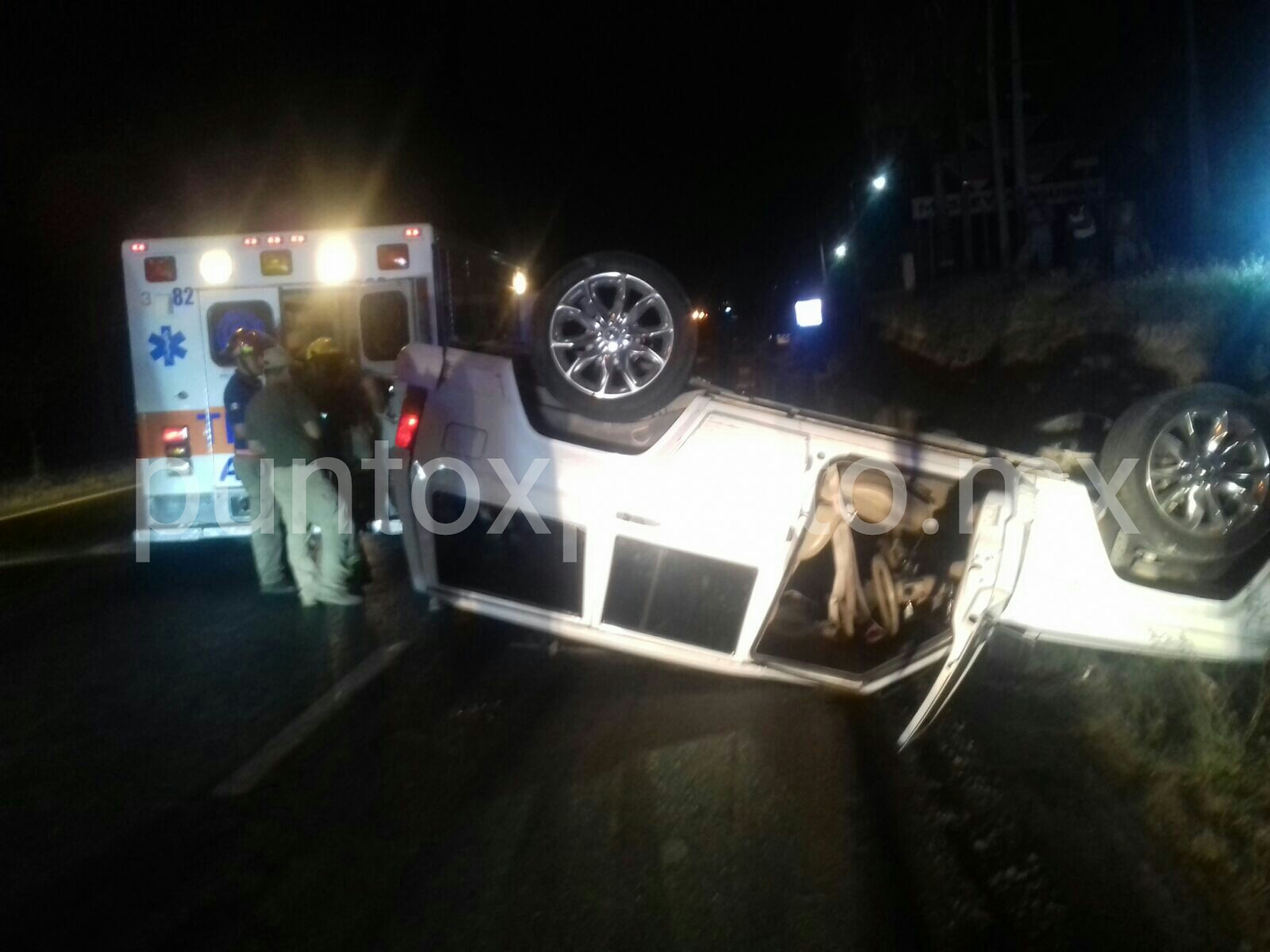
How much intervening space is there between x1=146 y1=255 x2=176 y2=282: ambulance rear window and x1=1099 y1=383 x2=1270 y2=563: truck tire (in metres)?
7.26

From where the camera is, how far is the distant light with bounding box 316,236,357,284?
10.1 metres

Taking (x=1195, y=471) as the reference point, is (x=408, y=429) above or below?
above

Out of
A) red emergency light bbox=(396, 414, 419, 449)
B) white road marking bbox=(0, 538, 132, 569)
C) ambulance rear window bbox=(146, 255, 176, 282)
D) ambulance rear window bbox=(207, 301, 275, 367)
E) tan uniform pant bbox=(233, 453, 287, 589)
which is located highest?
ambulance rear window bbox=(146, 255, 176, 282)

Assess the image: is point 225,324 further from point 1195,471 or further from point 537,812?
point 1195,471

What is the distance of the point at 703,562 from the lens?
19.0 ft

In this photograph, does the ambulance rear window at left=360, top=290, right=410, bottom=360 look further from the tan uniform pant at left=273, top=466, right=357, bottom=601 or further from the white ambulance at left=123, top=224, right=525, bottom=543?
the tan uniform pant at left=273, top=466, right=357, bottom=601

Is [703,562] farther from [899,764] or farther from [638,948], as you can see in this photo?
[638,948]

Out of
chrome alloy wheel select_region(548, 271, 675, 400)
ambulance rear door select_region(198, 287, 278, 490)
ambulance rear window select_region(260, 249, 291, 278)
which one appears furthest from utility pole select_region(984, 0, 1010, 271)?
chrome alloy wheel select_region(548, 271, 675, 400)

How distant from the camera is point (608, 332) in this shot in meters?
6.24

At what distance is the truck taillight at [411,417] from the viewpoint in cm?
633

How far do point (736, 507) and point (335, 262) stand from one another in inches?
219

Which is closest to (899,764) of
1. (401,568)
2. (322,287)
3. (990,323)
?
(401,568)

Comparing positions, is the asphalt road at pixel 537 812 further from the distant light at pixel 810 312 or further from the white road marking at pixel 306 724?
the distant light at pixel 810 312

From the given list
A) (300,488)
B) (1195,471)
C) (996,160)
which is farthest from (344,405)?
(996,160)
